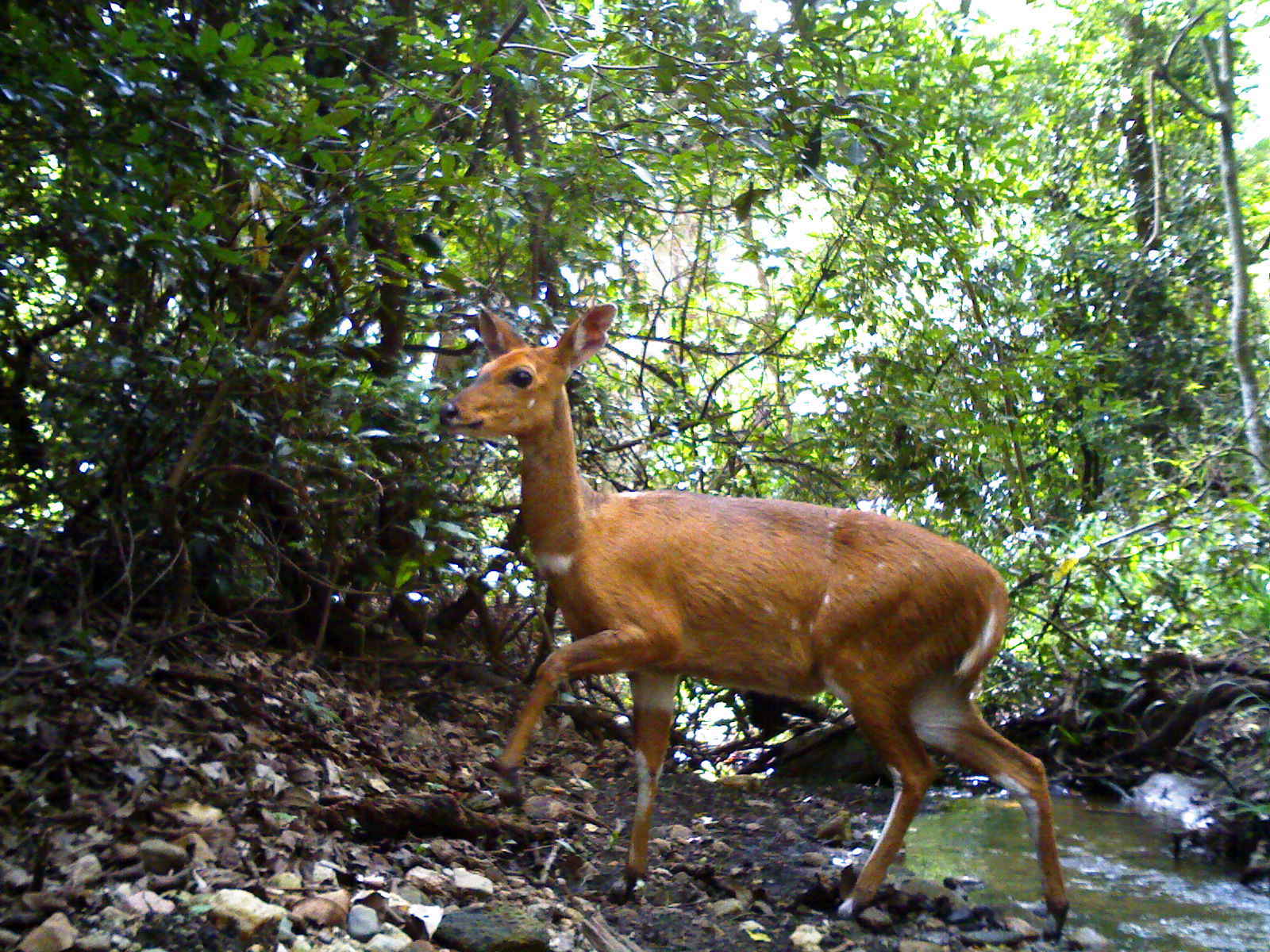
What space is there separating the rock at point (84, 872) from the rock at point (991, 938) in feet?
11.1

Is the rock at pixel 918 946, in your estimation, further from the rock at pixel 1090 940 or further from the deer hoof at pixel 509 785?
the deer hoof at pixel 509 785

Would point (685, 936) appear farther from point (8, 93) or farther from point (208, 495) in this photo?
point (8, 93)

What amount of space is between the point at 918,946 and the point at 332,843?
240 centimetres

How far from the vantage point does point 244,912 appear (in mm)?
3432

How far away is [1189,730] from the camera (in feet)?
25.6

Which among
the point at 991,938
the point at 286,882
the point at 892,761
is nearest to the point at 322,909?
the point at 286,882

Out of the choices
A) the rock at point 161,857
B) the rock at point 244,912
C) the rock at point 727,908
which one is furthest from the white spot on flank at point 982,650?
the rock at point 161,857

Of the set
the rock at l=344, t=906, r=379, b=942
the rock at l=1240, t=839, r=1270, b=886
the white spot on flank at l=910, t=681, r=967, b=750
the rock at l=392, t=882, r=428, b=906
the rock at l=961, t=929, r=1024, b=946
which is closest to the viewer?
the rock at l=344, t=906, r=379, b=942

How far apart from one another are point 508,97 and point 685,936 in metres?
4.79

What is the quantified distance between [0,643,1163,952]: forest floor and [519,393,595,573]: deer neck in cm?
123

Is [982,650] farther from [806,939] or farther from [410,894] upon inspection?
[410,894]

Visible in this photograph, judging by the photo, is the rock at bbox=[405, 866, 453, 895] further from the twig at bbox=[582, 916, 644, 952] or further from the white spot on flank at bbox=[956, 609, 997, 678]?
the white spot on flank at bbox=[956, 609, 997, 678]

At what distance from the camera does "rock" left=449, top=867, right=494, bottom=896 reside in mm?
4391

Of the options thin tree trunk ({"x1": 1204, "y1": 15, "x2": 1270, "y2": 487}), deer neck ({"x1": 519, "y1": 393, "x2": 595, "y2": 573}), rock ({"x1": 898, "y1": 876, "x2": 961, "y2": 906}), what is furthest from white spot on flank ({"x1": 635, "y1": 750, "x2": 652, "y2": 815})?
thin tree trunk ({"x1": 1204, "y1": 15, "x2": 1270, "y2": 487})
